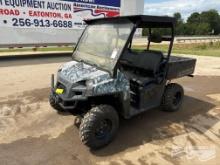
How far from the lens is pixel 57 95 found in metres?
4.16

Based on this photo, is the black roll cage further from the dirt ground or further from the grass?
the grass

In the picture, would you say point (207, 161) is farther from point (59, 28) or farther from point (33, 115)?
point (59, 28)

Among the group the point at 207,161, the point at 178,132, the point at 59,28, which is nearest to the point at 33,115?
the point at 178,132

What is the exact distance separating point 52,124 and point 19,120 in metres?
0.71

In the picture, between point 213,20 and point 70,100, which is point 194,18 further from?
point 70,100

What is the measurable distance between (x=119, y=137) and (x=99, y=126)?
2.12ft

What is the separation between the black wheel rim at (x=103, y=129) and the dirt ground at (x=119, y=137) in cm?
21

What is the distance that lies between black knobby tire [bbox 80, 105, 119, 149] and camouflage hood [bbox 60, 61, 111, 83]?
47 cm

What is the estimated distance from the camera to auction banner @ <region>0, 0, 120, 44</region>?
1266cm

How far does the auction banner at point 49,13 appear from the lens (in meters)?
12.7

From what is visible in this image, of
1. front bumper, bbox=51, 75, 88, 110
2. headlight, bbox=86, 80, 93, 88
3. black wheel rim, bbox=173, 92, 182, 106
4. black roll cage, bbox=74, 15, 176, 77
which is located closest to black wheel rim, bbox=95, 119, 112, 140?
front bumper, bbox=51, 75, 88, 110

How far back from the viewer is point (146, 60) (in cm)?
521

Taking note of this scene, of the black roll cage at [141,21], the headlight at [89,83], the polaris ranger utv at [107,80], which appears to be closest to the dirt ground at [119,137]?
the polaris ranger utv at [107,80]

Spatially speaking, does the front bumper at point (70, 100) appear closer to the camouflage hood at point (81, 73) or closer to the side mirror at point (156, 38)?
the camouflage hood at point (81, 73)
